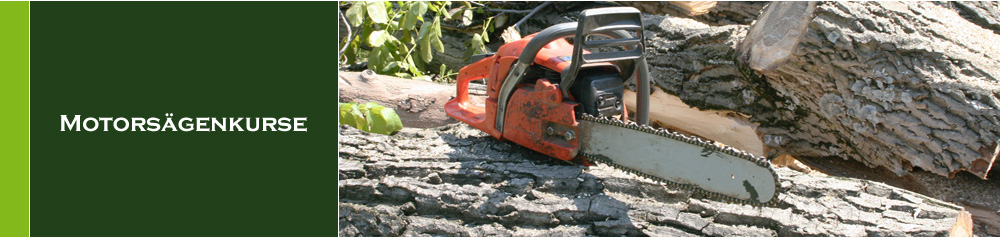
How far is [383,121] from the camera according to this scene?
269 cm

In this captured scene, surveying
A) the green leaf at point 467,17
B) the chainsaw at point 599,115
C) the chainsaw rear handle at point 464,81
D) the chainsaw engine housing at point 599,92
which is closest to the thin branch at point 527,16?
the green leaf at point 467,17

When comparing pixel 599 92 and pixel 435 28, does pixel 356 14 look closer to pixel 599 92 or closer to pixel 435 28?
pixel 435 28

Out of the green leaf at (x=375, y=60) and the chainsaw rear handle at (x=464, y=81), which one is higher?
the green leaf at (x=375, y=60)

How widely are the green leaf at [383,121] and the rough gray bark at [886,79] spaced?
1.54m

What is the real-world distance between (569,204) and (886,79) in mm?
1501

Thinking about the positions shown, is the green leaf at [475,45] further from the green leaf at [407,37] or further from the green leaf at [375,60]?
the green leaf at [375,60]

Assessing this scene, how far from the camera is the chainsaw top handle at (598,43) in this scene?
2076 mm

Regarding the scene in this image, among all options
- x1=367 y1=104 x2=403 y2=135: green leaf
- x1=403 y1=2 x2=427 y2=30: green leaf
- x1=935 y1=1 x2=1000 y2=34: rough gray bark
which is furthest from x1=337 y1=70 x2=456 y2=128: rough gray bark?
x1=935 y1=1 x2=1000 y2=34: rough gray bark

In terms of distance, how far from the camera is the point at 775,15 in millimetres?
3137

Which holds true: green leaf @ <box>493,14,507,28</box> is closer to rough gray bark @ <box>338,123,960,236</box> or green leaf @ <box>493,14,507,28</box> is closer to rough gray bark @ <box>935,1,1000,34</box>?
rough gray bark @ <box>338,123,960,236</box>

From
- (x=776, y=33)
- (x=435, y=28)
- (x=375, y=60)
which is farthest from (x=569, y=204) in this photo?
(x=375, y=60)

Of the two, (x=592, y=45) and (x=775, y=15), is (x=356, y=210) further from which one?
(x=775, y=15)

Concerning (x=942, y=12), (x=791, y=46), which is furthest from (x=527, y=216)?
(x=942, y=12)

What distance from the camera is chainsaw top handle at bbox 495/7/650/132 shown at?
2.08m
